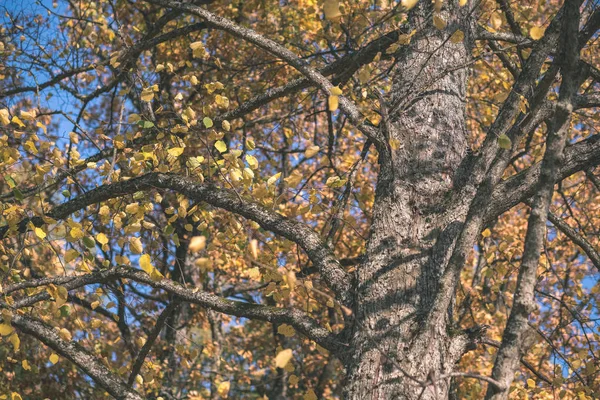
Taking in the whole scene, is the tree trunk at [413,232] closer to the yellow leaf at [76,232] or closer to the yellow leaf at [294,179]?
the yellow leaf at [294,179]

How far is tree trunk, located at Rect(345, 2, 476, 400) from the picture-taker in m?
3.31

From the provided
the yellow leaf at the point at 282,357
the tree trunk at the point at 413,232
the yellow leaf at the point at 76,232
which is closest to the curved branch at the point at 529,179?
the tree trunk at the point at 413,232

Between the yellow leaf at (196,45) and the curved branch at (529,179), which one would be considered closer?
the curved branch at (529,179)

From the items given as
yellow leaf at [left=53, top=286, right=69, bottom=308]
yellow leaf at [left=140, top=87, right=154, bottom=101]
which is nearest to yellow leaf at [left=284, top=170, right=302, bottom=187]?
yellow leaf at [left=140, top=87, right=154, bottom=101]

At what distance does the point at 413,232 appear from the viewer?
372cm

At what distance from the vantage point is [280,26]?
32.5 feet

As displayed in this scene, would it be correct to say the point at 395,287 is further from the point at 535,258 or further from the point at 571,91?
the point at 571,91

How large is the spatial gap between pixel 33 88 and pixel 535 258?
5.33m

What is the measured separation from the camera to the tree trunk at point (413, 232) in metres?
3.31

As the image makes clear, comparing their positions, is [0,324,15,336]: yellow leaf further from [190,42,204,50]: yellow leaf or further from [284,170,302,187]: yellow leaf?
[190,42,204,50]: yellow leaf

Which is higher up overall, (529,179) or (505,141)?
(529,179)

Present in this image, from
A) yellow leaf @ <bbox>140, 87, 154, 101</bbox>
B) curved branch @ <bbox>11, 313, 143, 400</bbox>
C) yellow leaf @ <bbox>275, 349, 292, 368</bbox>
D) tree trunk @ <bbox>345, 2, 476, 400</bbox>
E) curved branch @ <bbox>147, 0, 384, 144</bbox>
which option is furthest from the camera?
yellow leaf @ <bbox>140, 87, 154, 101</bbox>

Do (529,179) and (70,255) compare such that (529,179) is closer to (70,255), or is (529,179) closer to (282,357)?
(282,357)

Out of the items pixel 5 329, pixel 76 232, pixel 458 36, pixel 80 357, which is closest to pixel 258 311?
pixel 76 232
